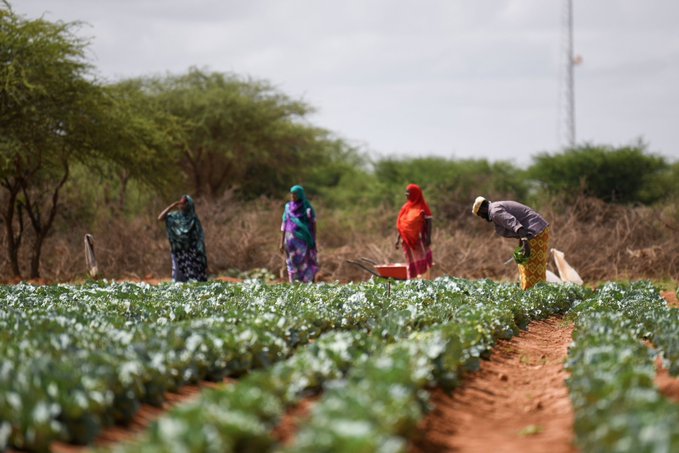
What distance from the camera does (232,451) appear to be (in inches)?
178

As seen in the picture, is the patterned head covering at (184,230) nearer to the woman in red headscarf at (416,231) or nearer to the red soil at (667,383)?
the woman in red headscarf at (416,231)

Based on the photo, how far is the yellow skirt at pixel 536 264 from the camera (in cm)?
1280

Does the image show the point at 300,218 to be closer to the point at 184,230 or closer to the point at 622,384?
the point at 184,230

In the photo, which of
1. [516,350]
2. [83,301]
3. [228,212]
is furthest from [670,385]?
[228,212]

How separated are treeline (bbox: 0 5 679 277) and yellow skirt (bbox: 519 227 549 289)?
10540mm

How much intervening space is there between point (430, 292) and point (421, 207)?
423 cm

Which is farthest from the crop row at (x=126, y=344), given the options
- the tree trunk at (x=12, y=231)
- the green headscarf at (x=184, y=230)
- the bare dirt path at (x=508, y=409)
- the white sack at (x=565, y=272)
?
the tree trunk at (x=12, y=231)

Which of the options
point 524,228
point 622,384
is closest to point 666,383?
point 622,384

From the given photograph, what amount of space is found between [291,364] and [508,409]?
1876 mm

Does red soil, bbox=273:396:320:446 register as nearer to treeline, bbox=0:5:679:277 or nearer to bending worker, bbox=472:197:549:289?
bending worker, bbox=472:197:549:289

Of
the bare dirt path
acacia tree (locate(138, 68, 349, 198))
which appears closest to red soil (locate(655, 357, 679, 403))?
the bare dirt path

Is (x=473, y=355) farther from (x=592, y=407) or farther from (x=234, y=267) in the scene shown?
(x=234, y=267)

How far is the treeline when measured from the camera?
21.0 metres

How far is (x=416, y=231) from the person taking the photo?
1551cm
